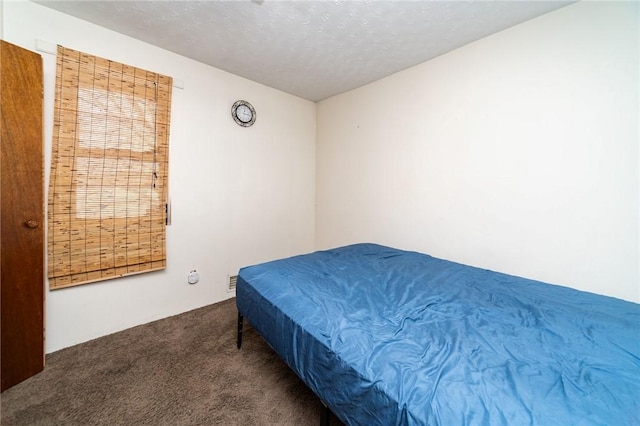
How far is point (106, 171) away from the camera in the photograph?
191 centimetres

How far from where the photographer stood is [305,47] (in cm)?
208

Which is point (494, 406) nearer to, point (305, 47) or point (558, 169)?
point (558, 169)

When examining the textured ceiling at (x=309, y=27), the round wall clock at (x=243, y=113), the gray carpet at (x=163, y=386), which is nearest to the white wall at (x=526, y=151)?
the textured ceiling at (x=309, y=27)

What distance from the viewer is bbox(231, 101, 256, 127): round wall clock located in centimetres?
261

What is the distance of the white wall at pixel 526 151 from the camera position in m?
1.45

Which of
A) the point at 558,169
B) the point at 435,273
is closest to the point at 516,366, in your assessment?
the point at 435,273

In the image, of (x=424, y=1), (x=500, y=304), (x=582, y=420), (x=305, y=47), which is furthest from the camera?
(x=305, y=47)

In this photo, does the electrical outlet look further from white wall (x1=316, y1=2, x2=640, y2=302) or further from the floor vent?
white wall (x1=316, y1=2, x2=640, y2=302)

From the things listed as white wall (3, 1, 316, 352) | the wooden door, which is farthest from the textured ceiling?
the wooden door

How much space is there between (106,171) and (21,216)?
1.88 feet

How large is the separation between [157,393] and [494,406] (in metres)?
1.74

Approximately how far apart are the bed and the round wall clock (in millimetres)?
1780

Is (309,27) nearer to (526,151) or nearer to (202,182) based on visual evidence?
(202,182)

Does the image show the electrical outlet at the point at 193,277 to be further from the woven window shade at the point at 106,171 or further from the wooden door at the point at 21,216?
the wooden door at the point at 21,216
